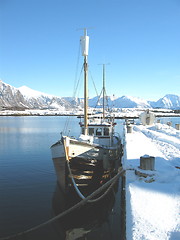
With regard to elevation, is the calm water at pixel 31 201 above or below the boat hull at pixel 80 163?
below

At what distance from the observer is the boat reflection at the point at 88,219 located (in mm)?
10195

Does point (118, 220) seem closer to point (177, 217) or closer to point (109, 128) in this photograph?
point (177, 217)

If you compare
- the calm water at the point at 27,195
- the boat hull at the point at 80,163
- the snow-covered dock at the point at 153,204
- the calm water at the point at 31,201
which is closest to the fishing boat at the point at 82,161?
the boat hull at the point at 80,163

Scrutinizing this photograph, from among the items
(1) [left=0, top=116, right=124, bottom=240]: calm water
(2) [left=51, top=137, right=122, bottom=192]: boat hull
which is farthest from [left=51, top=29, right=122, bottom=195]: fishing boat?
(1) [left=0, top=116, right=124, bottom=240]: calm water

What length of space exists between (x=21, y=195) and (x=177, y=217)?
36.9ft

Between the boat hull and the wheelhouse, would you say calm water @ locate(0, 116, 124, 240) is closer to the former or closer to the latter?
the boat hull

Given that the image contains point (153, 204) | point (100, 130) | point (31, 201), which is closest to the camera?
point (153, 204)

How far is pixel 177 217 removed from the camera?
627 cm


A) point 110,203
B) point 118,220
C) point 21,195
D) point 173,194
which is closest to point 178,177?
point 173,194

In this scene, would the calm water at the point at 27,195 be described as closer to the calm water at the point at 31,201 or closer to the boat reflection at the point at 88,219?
the calm water at the point at 31,201

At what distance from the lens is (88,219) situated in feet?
38.1

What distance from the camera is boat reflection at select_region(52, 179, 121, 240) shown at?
401 inches

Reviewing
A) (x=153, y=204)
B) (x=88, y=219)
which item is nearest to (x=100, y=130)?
(x=88, y=219)

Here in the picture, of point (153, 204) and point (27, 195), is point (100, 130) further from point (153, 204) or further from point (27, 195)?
point (153, 204)
